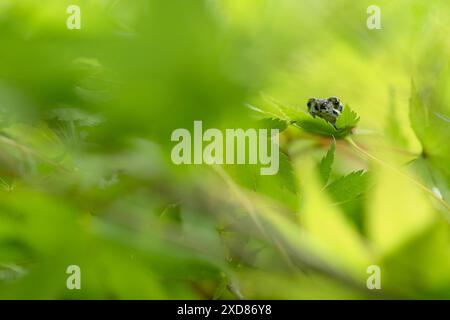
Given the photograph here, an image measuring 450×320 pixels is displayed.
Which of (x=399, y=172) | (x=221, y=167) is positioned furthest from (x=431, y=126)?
Answer: (x=221, y=167)

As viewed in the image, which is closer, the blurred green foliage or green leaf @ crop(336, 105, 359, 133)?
the blurred green foliage

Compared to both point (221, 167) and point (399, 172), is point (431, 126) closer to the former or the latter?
point (399, 172)

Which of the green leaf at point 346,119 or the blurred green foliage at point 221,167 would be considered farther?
the green leaf at point 346,119

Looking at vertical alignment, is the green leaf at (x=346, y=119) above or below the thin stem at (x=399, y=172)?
above
